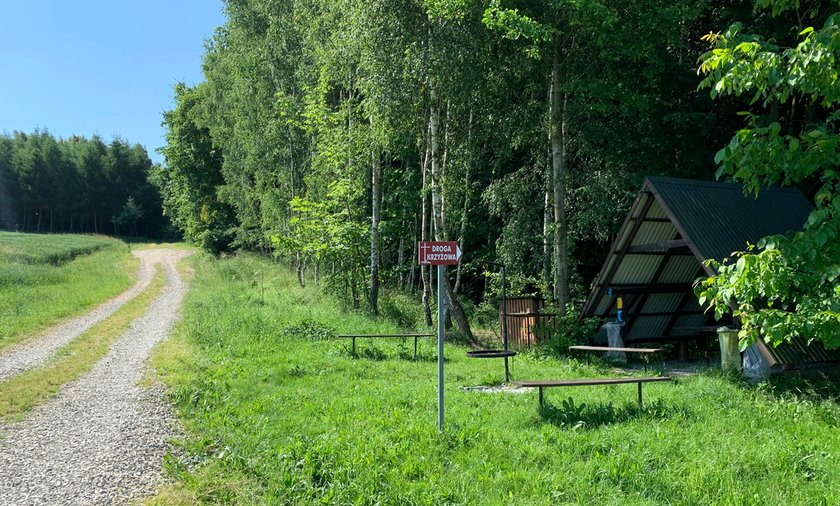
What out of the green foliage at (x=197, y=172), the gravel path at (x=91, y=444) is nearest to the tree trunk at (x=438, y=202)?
the gravel path at (x=91, y=444)

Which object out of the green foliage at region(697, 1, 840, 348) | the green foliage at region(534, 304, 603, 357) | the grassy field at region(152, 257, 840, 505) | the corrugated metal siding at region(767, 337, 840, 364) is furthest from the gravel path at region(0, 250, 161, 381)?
the corrugated metal siding at region(767, 337, 840, 364)

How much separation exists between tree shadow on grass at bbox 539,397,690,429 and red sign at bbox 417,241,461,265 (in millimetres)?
2204

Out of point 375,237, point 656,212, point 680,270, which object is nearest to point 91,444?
point 656,212

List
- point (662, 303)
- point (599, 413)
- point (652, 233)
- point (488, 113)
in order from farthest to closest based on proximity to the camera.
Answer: point (488, 113)
point (662, 303)
point (652, 233)
point (599, 413)

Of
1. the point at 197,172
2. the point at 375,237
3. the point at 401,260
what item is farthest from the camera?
the point at 197,172

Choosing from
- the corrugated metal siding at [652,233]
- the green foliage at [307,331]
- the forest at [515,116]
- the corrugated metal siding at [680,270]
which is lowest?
the green foliage at [307,331]

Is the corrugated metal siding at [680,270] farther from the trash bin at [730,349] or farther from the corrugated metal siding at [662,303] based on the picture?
the trash bin at [730,349]

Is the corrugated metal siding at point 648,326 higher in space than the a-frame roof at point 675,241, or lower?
lower

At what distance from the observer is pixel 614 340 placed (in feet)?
41.7

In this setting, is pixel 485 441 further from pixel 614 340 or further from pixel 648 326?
pixel 648 326

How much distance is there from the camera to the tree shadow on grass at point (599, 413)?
6559mm

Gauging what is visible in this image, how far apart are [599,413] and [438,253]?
8.93ft

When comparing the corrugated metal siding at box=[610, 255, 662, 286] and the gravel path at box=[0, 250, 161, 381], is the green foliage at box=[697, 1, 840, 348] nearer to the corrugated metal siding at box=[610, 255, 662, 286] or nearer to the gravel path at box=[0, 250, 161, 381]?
the corrugated metal siding at box=[610, 255, 662, 286]

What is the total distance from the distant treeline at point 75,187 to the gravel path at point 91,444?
7761 cm
